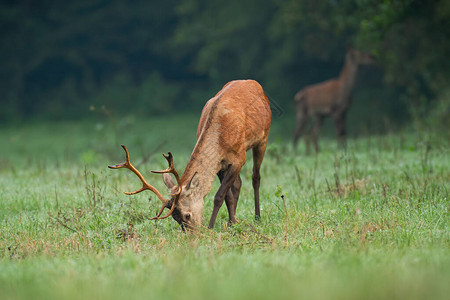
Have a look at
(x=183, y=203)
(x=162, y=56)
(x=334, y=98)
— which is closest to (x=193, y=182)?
(x=183, y=203)

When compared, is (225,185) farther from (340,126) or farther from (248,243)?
(340,126)

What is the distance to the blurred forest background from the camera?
23.5 metres

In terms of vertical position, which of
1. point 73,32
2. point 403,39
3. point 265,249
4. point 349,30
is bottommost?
point 265,249

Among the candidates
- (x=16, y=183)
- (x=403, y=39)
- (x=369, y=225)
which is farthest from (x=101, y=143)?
(x=369, y=225)

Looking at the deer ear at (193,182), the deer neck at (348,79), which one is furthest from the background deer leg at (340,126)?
the deer ear at (193,182)

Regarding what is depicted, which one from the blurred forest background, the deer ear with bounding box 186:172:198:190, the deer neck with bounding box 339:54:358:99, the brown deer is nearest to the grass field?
the brown deer

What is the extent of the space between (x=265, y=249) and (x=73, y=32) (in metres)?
28.7

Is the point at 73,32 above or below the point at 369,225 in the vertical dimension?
above

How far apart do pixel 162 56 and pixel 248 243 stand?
28500mm

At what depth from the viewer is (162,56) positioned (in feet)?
109

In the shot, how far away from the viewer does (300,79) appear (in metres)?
26.0

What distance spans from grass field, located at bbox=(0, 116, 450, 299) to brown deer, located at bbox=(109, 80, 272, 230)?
0.29 metres

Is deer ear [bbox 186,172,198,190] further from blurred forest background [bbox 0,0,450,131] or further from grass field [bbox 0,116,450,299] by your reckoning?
blurred forest background [bbox 0,0,450,131]

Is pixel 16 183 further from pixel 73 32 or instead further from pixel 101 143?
pixel 73 32
